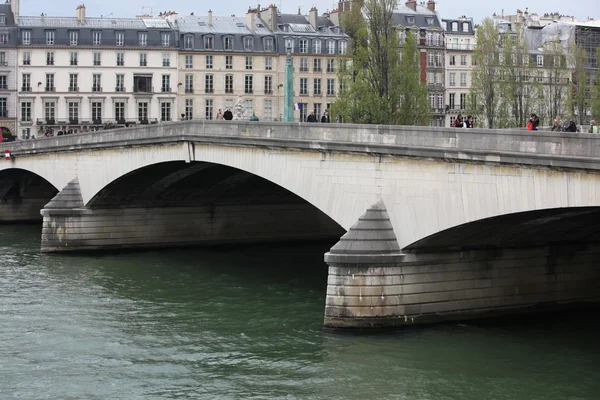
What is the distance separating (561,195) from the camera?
21094mm

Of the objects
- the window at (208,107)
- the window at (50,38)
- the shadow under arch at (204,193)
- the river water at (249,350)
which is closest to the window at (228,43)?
the window at (208,107)

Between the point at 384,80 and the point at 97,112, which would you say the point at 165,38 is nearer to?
the point at 97,112

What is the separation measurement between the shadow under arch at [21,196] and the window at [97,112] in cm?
2204

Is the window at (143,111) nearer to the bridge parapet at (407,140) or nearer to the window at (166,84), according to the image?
the window at (166,84)

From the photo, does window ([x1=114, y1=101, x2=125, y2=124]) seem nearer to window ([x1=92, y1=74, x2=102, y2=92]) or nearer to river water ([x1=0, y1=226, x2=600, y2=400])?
window ([x1=92, y1=74, x2=102, y2=92])

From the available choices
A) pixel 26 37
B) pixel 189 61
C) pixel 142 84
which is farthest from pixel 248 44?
pixel 26 37

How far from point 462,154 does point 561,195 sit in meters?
2.85

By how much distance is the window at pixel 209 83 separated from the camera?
81.9m

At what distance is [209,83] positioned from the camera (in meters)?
81.9

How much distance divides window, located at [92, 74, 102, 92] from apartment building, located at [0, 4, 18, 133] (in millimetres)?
5473

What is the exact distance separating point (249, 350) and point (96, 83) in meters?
58.6

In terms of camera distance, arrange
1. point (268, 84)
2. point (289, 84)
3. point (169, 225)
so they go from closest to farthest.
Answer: point (289, 84) → point (169, 225) → point (268, 84)

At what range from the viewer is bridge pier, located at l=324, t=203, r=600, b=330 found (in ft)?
80.6

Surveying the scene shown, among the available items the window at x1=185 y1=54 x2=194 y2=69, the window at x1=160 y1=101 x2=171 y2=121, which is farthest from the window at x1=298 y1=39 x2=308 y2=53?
the window at x1=160 y1=101 x2=171 y2=121
